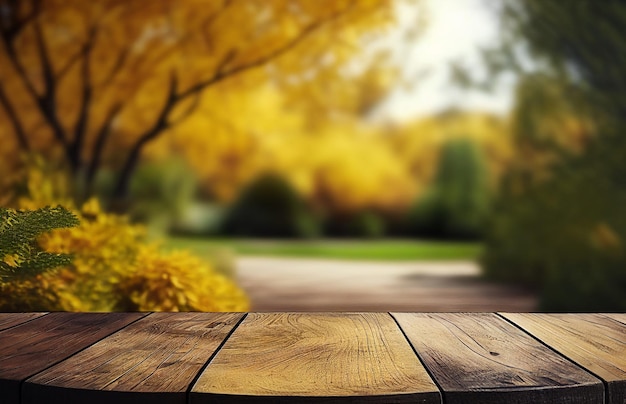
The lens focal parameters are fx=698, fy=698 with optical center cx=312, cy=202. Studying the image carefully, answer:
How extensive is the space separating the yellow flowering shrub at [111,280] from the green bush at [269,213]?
1.19ft

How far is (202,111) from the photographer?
9.23ft

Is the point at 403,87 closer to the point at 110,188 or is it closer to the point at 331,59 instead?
the point at 331,59

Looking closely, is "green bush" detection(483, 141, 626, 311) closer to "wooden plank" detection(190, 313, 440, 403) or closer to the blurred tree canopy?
the blurred tree canopy

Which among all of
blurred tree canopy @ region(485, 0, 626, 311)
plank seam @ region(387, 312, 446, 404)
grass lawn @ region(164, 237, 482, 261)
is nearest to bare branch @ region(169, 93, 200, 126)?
grass lawn @ region(164, 237, 482, 261)

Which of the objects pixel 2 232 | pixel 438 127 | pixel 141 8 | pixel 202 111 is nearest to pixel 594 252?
pixel 438 127

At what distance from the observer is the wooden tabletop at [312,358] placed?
82 cm

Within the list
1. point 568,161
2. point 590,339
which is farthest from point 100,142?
point 590,339

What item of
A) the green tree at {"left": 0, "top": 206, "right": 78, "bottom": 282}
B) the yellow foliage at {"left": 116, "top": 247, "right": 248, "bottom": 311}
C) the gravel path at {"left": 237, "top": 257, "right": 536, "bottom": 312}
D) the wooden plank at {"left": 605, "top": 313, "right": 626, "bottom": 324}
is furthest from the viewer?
the gravel path at {"left": 237, "top": 257, "right": 536, "bottom": 312}

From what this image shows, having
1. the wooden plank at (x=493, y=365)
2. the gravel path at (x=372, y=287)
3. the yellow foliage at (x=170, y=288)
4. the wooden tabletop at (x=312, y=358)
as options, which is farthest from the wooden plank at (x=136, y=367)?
the gravel path at (x=372, y=287)

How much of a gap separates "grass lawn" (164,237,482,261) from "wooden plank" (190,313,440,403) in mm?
1519

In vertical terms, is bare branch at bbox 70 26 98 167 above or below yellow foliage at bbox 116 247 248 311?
above

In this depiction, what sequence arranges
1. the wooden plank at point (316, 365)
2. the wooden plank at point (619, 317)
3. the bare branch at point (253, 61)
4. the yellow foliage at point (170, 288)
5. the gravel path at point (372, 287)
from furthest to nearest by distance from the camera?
the bare branch at point (253, 61), the gravel path at point (372, 287), the yellow foliage at point (170, 288), the wooden plank at point (619, 317), the wooden plank at point (316, 365)

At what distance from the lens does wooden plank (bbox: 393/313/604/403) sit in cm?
82

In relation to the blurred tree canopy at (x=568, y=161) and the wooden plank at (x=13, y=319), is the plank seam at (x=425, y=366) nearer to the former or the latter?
the wooden plank at (x=13, y=319)
